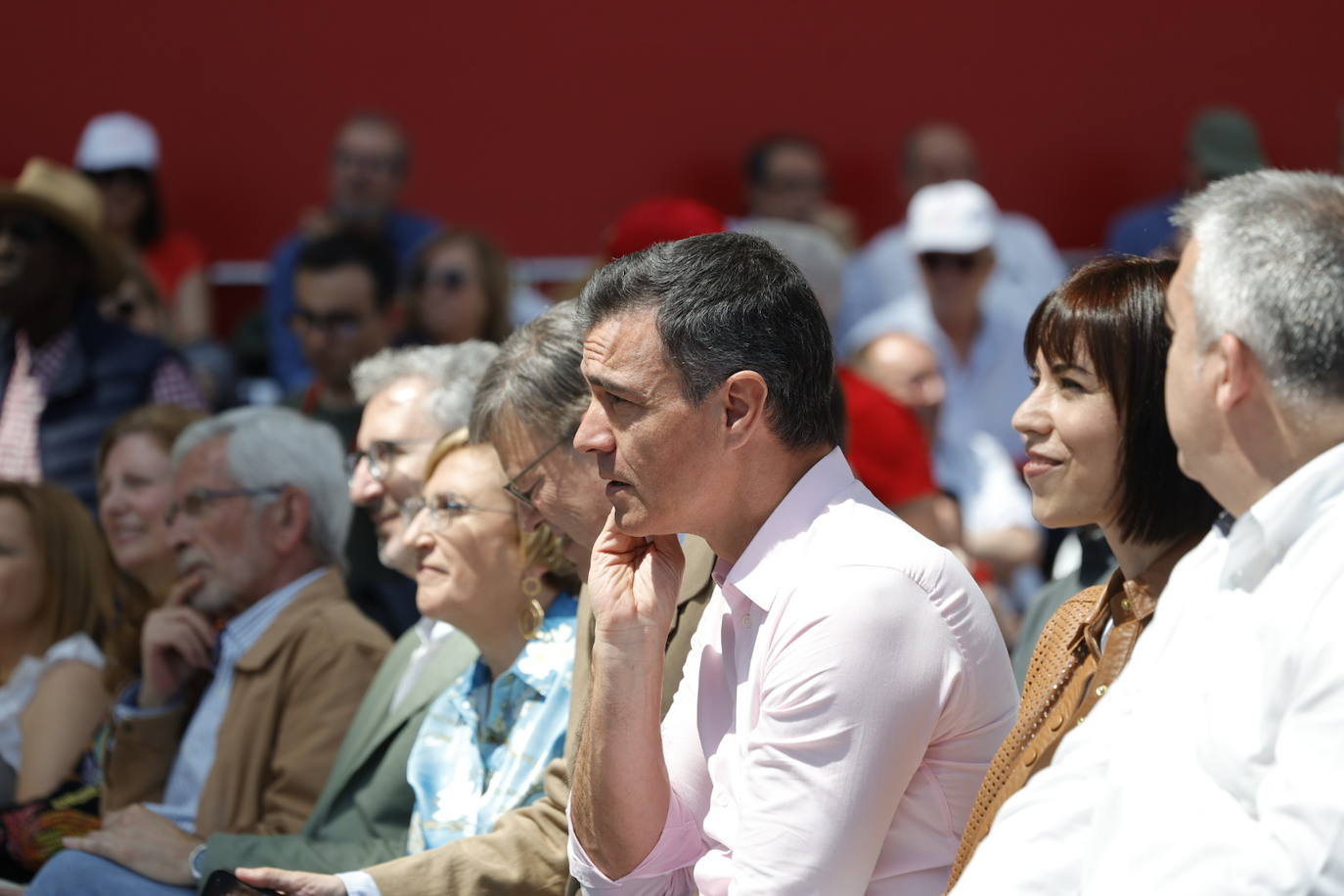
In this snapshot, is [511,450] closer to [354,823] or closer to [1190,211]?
[354,823]

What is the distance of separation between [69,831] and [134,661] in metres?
0.49

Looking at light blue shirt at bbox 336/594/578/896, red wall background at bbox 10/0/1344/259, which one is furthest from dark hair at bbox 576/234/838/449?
red wall background at bbox 10/0/1344/259

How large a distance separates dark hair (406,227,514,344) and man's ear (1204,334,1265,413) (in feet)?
13.8

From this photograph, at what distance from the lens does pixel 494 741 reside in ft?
10.3

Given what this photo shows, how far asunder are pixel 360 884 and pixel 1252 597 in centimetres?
161

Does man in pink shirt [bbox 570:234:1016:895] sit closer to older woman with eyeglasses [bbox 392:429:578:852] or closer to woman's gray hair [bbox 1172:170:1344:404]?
woman's gray hair [bbox 1172:170:1344:404]

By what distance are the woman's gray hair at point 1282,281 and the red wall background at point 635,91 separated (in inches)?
249

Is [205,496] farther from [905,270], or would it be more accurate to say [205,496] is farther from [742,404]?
[905,270]

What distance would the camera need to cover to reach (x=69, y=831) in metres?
3.79

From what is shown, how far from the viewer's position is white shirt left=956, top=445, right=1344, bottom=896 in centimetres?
153

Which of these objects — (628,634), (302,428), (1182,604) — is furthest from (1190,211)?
(302,428)

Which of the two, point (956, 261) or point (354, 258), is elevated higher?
point (354, 258)

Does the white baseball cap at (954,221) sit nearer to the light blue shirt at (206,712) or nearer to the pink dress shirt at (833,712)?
the light blue shirt at (206,712)

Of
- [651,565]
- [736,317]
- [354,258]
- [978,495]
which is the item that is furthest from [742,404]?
[354,258]
